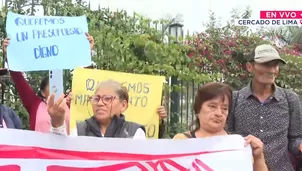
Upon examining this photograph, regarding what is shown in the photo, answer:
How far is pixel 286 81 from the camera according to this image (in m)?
8.84

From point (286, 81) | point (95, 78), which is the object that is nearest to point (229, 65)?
point (286, 81)

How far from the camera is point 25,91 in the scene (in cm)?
374

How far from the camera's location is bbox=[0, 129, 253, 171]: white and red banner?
2568 mm

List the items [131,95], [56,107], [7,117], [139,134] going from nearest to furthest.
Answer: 1. [56,107]
2. [139,134]
3. [7,117]
4. [131,95]

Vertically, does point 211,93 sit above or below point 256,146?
above

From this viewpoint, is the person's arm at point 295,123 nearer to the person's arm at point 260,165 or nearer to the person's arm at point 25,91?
the person's arm at point 260,165

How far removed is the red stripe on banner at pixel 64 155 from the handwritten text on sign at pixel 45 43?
2.66 feet

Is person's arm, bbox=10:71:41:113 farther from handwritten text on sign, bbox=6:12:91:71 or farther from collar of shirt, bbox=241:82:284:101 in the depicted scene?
collar of shirt, bbox=241:82:284:101

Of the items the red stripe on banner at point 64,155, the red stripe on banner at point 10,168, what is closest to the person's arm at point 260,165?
the red stripe on banner at point 64,155

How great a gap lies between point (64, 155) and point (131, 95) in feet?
4.72

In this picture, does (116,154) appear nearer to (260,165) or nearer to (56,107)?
(56,107)

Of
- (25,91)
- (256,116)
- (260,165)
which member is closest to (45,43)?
(25,91)

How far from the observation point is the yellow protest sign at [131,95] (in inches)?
148

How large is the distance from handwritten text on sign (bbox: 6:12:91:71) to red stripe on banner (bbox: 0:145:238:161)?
0.81 meters
